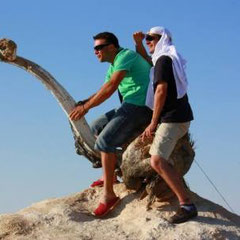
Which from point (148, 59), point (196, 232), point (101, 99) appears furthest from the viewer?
point (148, 59)

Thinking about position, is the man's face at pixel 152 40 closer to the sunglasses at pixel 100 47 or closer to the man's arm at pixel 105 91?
the man's arm at pixel 105 91

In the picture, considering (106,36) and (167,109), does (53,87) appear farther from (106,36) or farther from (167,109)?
(167,109)

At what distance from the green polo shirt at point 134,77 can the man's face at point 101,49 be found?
8.2 inches

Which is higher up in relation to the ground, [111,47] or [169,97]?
[111,47]

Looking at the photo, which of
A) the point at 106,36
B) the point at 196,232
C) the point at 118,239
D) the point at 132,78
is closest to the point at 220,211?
the point at 196,232

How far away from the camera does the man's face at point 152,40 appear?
8.50m

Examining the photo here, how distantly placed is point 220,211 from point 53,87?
342 cm

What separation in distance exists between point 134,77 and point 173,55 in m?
0.84

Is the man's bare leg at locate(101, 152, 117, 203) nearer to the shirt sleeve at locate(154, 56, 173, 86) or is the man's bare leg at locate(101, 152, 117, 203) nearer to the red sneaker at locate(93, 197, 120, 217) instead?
the red sneaker at locate(93, 197, 120, 217)

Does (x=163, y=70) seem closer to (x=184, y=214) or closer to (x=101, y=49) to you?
(x=101, y=49)

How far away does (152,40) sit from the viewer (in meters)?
8.52

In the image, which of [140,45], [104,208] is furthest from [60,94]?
[104,208]

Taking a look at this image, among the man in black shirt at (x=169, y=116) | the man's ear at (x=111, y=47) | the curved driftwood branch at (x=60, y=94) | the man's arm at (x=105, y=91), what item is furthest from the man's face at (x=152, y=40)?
Result: the curved driftwood branch at (x=60, y=94)

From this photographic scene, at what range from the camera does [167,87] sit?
817cm
